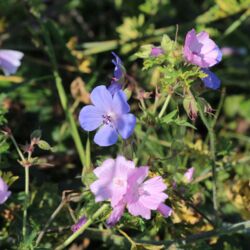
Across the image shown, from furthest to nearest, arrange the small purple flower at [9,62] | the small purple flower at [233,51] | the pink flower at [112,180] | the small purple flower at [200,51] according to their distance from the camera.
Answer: the small purple flower at [233,51]
the small purple flower at [9,62]
the small purple flower at [200,51]
the pink flower at [112,180]

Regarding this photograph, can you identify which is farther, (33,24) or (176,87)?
(33,24)

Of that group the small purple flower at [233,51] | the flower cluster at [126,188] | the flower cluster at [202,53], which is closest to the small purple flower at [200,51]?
the flower cluster at [202,53]

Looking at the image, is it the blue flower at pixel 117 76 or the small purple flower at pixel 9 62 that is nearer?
the blue flower at pixel 117 76

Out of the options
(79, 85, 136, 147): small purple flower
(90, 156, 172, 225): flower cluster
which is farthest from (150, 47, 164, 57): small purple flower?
(90, 156, 172, 225): flower cluster

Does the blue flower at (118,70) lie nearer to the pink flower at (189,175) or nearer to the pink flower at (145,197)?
the pink flower at (145,197)

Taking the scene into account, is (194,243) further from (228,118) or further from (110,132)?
(228,118)

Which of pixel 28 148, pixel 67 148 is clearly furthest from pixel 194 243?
pixel 67 148

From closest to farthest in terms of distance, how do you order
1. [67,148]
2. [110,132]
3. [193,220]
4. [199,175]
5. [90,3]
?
[110,132]
[193,220]
[199,175]
[67,148]
[90,3]
